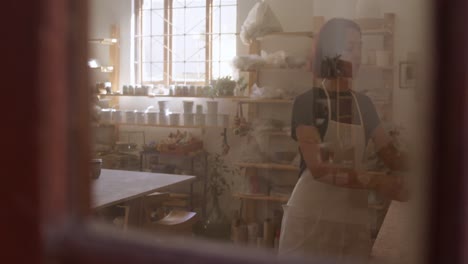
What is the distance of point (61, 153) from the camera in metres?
0.21

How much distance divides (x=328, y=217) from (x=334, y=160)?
8.2 inches

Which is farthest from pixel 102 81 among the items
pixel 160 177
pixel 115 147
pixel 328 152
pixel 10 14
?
pixel 10 14

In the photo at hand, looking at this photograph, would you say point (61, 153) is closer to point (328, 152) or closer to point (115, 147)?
point (328, 152)

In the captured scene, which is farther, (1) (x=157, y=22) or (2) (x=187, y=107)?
(1) (x=157, y=22)

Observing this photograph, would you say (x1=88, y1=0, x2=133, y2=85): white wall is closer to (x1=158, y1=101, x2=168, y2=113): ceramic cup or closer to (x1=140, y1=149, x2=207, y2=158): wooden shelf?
(x1=158, y1=101, x2=168, y2=113): ceramic cup

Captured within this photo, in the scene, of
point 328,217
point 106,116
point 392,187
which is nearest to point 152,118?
point 106,116

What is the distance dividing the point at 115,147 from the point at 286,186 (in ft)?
4.06

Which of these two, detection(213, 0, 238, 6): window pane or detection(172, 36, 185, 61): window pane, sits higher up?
detection(213, 0, 238, 6): window pane

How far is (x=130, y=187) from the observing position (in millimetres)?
1887

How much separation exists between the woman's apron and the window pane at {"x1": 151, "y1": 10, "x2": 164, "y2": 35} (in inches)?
97.2

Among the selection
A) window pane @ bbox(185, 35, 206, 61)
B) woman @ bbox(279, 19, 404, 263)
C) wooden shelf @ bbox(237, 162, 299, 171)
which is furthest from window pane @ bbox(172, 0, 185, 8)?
woman @ bbox(279, 19, 404, 263)

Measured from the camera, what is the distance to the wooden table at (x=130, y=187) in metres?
1.72

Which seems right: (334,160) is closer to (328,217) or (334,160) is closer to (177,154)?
(328,217)

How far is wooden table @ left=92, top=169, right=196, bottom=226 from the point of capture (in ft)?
5.65
